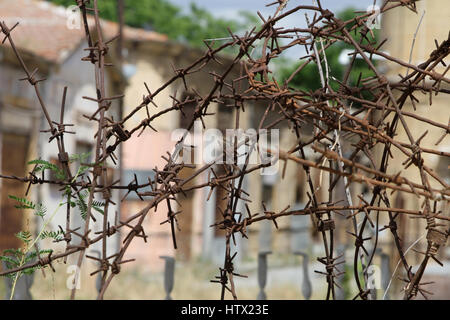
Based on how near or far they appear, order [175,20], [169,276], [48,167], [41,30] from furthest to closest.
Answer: [175,20] → [41,30] → [169,276] → [48,167]

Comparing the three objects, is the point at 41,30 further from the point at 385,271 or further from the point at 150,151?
the point at 385,271

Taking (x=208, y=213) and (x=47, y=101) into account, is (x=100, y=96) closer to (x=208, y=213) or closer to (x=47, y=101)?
(x=47, y=101)

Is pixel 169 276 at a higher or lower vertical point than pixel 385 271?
lower

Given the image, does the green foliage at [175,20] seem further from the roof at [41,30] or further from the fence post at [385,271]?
the fence post at [385,271]

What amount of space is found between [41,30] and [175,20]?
13.1m

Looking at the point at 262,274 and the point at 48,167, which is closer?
the point at 48,167

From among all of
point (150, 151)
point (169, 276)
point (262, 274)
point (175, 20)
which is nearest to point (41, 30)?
point (150, 151)

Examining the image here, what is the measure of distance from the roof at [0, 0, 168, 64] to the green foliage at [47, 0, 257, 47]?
1152 centimetres

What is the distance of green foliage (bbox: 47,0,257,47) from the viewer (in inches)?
910

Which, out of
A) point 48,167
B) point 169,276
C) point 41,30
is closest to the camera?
point 48,167

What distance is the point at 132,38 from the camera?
1464 cm

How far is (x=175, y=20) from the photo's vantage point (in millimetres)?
23375
